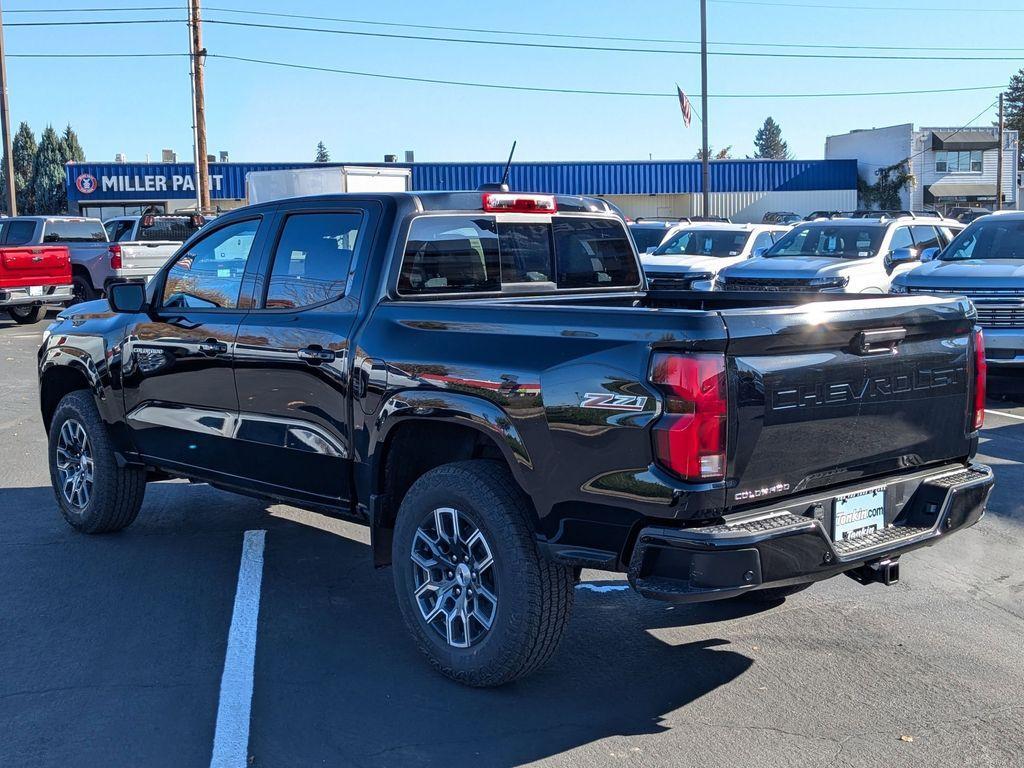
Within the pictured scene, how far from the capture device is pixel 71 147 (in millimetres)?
72562

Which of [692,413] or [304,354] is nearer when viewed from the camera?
[692,413]

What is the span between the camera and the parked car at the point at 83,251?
21.8 meters

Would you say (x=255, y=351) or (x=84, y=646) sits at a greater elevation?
(x=255, y=351)

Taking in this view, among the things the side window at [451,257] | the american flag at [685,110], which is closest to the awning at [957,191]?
the american flag at [685,110]

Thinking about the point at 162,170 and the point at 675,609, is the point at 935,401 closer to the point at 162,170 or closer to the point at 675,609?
the point at 675,609

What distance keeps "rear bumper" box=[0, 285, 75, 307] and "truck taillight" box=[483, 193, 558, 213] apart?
16677mm

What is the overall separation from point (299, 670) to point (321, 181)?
839 inches

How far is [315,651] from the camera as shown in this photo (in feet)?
16.1

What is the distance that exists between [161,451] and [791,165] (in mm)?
54403

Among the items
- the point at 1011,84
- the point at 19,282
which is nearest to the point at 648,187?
the point at 19,282

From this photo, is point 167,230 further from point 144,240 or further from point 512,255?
point 512,255

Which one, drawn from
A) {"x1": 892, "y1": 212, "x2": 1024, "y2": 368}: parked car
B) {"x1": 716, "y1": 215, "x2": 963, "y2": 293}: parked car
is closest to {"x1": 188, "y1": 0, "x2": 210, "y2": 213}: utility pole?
{"x1": 716, "y1": 215, "x2": 963, "y2": 293}: parked car

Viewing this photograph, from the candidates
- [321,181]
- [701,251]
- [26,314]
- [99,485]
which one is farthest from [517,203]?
[321,181]

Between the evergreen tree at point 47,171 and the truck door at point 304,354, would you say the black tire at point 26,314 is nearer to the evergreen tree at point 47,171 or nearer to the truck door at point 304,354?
the truck door at point 304,354
